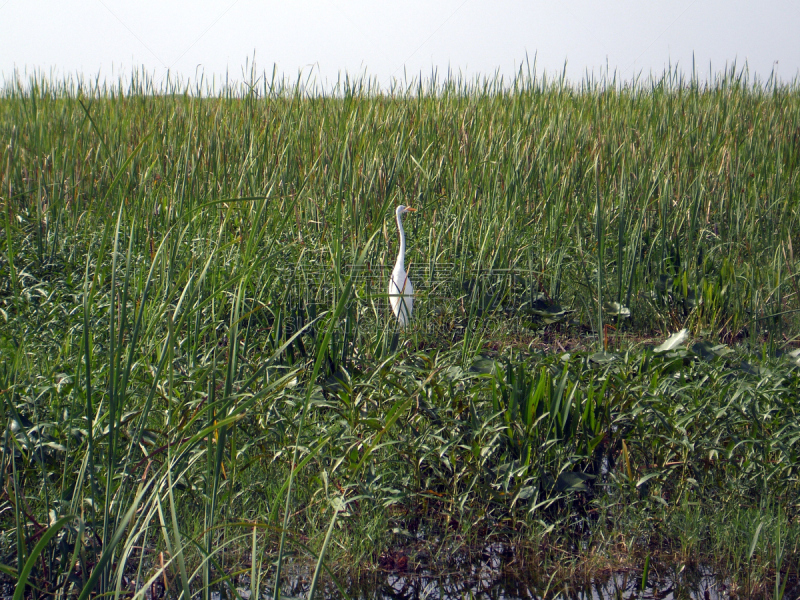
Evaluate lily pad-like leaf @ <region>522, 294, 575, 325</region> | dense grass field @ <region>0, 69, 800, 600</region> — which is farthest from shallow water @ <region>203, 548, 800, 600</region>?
lily pad-like leaf @ <region>522, 294, 575, 325</region>

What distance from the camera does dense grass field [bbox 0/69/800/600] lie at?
138 centimetres

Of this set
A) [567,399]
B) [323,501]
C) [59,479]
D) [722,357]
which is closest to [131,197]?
[59,479]

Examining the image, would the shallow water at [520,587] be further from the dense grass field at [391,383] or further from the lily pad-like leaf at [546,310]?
the lily pad-like leaf at [546,310]

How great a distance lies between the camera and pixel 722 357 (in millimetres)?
2145

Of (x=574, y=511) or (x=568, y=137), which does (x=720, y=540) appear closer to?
(x=574, y=511)

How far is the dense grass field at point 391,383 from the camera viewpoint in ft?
4.54

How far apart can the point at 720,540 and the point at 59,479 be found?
5.83 feet

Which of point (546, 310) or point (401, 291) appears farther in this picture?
point (546, 310)

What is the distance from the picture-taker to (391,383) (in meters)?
1.78

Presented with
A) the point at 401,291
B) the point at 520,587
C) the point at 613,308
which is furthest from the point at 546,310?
the point at 520,587

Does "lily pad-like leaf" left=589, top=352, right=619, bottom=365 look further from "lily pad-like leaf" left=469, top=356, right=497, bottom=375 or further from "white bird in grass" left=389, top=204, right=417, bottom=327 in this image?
"white bird in grass" left=389, top=204, right=417, bottom=327

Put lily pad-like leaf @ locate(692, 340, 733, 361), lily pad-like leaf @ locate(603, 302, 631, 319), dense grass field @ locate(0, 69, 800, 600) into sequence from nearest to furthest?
dense grass field @ locate(0, 69, 800, 600) → lily pad-like leaf @ locate(692, 340, 733, 361) → lily pad-like leaf @ locate(603, 302, 631, 319)

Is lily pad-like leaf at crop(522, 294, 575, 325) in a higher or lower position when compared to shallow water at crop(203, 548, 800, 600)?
higher

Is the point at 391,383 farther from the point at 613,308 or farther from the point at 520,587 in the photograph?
the point at 613,308
